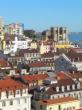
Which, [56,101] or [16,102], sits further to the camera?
[56,101]

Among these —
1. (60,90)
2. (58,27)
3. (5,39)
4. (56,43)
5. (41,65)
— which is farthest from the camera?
(58,27)

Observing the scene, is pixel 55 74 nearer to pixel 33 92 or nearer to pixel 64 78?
pixel 64 78

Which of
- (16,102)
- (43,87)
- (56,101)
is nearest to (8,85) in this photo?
(16,102)

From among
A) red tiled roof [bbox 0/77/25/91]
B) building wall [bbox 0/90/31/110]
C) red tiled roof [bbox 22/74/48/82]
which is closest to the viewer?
building wall [bbox 0/90/31/110]

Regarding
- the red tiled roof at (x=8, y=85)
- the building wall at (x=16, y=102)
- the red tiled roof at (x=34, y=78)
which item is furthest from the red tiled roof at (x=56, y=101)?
the red tiled roof at (x=34, y=78)

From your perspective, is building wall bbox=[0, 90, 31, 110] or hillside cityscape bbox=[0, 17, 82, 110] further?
hillside cityscape bbox=[0, 17, 82, 110]

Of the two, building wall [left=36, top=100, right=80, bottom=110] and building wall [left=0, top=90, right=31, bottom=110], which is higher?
building wall [left=0, top=90, right=31, bottom=110]

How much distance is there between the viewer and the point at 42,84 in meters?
63.1

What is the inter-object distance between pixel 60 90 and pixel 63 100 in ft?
14.4

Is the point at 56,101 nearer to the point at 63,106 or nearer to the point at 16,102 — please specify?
the point at 63,106

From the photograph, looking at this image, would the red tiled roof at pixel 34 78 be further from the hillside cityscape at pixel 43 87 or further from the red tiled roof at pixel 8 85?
the red tiled roof at pixel 8 85

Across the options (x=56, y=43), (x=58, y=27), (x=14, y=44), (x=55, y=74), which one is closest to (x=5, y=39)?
(x=14, y=44)

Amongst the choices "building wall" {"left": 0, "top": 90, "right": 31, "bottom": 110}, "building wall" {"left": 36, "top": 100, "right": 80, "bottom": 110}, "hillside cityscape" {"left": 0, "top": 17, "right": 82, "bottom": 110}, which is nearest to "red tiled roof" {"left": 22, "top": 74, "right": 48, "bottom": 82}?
"hillside cityscape" {"left": 0, "top": 17, "right": 82, "bottom": 110}

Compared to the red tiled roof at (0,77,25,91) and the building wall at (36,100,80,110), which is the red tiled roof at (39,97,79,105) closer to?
the building wall at (36,100,80,110)
